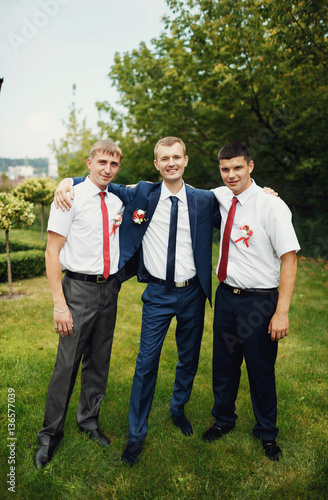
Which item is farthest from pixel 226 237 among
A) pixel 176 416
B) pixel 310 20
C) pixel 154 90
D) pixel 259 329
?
pixel 154 90

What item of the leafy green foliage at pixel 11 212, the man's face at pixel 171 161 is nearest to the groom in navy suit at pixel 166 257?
the man's face at pixel 171 161

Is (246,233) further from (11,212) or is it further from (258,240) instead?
(11,212)

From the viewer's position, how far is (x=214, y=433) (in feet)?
11.2

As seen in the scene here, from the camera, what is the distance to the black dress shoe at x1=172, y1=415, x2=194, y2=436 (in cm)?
344

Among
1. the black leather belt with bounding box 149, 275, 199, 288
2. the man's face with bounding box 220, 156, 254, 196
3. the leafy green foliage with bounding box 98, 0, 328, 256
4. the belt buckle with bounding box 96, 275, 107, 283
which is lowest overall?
the black leather belt with bounding box 149, 275, 199, 288

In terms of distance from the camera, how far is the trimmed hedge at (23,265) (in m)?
9.43

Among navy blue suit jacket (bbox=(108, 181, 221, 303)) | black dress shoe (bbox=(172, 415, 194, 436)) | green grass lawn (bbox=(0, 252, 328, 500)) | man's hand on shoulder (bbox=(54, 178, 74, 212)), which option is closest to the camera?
green grass lawn (bbox=(0, 252, 328, 500))

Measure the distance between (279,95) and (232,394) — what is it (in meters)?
11.3

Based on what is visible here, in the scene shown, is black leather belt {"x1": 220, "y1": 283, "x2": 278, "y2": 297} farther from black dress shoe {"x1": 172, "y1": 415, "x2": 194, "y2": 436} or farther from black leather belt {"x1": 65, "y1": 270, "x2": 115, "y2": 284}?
black dress shoe {"x1": 172, "y1": 415, "x2": 194, "y2": 436}

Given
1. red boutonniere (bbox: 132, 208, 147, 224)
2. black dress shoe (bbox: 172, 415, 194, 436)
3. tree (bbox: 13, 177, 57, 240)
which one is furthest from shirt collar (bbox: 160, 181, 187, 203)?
tree (bbox: 13, 177, 57, 240)

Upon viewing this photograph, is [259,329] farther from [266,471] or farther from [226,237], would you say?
[266,471]

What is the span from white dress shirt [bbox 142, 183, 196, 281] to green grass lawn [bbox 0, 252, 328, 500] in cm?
151

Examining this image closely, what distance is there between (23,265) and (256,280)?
8.12 meters

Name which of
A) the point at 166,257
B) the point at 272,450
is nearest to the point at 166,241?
the point at 166,257
